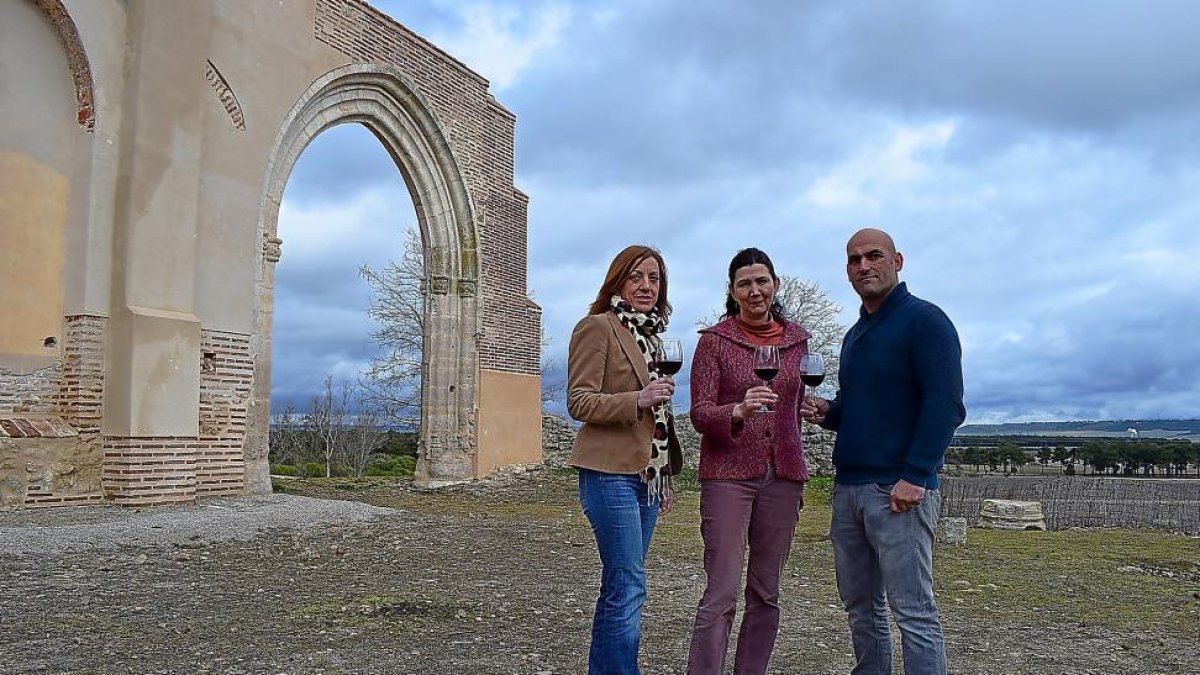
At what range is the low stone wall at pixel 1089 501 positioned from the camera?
38.2 ft

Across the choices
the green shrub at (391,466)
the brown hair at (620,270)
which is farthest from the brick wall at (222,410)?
the green shrub at (391,466)

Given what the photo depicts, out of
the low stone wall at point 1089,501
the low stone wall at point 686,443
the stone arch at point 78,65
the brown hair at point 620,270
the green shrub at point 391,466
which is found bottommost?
the green shrub at point 391,466

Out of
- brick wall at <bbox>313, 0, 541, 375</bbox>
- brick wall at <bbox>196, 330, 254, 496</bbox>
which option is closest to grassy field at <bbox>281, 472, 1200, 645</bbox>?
brick wall at <bbox>196, 330, 254, 496</bbox>

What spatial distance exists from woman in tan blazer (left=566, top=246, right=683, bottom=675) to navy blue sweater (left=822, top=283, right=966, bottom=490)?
642 millimetres

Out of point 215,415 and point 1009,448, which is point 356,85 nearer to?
point 215,415

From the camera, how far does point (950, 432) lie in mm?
2926

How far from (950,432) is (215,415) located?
947cm

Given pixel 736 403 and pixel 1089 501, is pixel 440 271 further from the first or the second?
pixel 736 403

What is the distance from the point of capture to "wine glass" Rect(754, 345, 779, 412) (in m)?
3.03

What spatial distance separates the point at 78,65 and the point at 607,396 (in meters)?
8.70

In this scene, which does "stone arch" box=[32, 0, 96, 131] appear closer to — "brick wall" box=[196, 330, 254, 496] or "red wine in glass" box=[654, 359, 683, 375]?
"brick wall" box=[196, 330, 254, 496]

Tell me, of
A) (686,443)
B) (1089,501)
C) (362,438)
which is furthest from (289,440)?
(1089,501)

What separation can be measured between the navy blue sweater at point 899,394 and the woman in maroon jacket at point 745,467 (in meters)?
0.18

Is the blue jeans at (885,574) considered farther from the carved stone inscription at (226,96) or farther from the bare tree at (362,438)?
the bare tree at (362,438)
